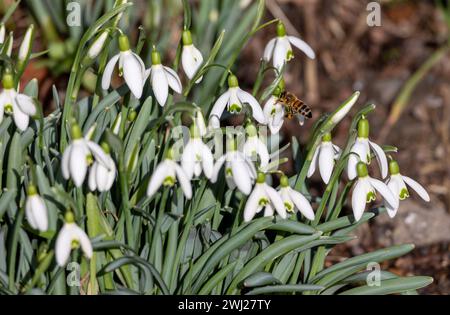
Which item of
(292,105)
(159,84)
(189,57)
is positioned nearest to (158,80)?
(159,84)

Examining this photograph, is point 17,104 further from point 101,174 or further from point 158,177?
point 158,177

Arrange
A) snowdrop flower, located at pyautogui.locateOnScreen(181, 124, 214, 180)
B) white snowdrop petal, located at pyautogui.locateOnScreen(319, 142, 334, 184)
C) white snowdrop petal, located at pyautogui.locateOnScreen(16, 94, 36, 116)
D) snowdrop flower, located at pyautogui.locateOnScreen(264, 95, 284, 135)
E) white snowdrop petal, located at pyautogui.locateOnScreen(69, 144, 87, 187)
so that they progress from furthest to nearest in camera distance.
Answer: snowdrop flower, located at pyautogui.locateOnScreen(264, 95, 284, 135) < white snowdrop petal, located at pyautogui.locateOnScreen(319, 142, 334, 184) < white snowdrop petal, located at pyautogui.locateOnScreen(16, 94, 36, 116) < snowdrop flower, located at pyautogui.locateOnScreen(181, 124, 214, 180) < white snowdrop petal, located at pyautogui.locateOnScreen(69, 144, 87, 187)

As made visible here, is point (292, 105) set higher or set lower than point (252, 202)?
higher

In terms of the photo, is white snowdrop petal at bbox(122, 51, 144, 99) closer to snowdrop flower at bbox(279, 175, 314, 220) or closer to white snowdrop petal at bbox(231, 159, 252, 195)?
white snowdrop petal at bbox(231, 159, 252, 195)

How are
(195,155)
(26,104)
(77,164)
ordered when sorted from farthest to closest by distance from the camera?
(26,104) → (195,155) → (77,164)

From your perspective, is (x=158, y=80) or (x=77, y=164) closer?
(x=77, y=164)

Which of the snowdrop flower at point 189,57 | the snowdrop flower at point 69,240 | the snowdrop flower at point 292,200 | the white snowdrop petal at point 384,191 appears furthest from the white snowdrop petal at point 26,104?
the white snowdrop petal at point 384,191

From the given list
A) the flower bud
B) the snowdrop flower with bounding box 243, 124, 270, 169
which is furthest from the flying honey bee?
the flower bud

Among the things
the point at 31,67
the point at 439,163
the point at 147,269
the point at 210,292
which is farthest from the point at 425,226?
the point at 31,67
